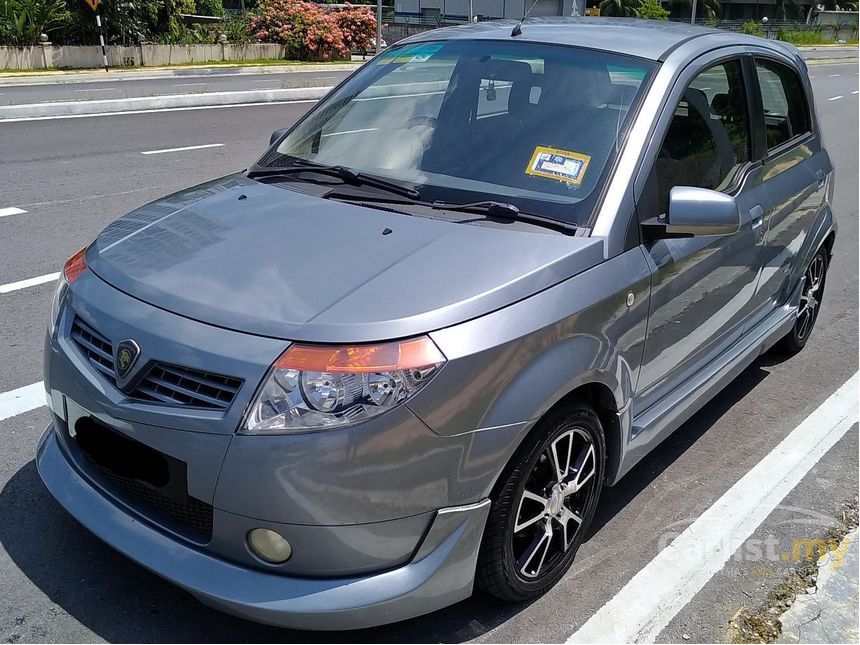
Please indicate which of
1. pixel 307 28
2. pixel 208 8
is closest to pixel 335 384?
pixel 307 28

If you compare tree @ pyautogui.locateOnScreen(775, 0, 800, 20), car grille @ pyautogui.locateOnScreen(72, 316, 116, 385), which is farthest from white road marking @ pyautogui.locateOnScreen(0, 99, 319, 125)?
tree @ pyautogui.locateOnScreen(775, 0, 800, 20)

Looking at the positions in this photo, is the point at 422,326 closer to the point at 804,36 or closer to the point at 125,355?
the point at 125,355

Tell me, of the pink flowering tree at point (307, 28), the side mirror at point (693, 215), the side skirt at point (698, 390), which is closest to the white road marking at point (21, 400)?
the side skirt at point (698, 390)

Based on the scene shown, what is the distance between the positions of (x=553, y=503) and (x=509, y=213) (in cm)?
101

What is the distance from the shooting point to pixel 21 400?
4016 mm

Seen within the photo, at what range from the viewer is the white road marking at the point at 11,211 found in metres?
7.36

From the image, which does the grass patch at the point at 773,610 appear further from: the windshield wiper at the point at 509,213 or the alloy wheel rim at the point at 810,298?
the alloy wheel rim at the point at 810,298

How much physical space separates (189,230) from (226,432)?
1004mm

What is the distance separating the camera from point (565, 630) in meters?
2.78

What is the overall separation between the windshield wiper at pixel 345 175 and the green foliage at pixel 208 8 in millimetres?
35007

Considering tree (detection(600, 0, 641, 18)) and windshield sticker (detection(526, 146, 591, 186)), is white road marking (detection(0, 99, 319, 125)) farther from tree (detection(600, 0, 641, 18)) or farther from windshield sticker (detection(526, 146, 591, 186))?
tree (detection(600, 0, 641, 18))

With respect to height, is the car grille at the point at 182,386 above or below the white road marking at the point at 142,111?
above

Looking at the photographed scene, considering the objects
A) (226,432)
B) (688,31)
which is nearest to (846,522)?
(688,31)

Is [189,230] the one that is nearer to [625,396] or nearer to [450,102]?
[450,102]
